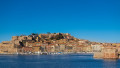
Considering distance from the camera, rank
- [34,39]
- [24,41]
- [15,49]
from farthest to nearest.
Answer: [34,39] → [24,41] → [15,49]

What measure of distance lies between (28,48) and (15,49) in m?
6.21

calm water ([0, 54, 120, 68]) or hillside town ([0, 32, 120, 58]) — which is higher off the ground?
hillside town ([0, 32, 120, 58])

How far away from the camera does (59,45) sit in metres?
140

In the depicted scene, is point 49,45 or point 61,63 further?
point 49,45

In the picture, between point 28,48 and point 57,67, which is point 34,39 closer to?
point 28,48

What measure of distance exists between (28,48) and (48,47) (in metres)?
10.5

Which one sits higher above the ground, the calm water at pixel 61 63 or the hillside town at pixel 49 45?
the hillside town at pixel 49 45

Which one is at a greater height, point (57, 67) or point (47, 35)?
point (47, 35)

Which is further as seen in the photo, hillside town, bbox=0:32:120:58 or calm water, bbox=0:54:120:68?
hillside town, bbox=0:32:120:58

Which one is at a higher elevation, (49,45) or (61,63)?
(49,45)

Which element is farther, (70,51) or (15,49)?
(70,51)

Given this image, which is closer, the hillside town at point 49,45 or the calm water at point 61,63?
the calm water at point 61,63

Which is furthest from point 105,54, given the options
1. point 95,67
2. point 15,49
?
point 15,49

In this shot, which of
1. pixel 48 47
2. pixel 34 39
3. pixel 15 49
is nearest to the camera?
pixel 15 49
